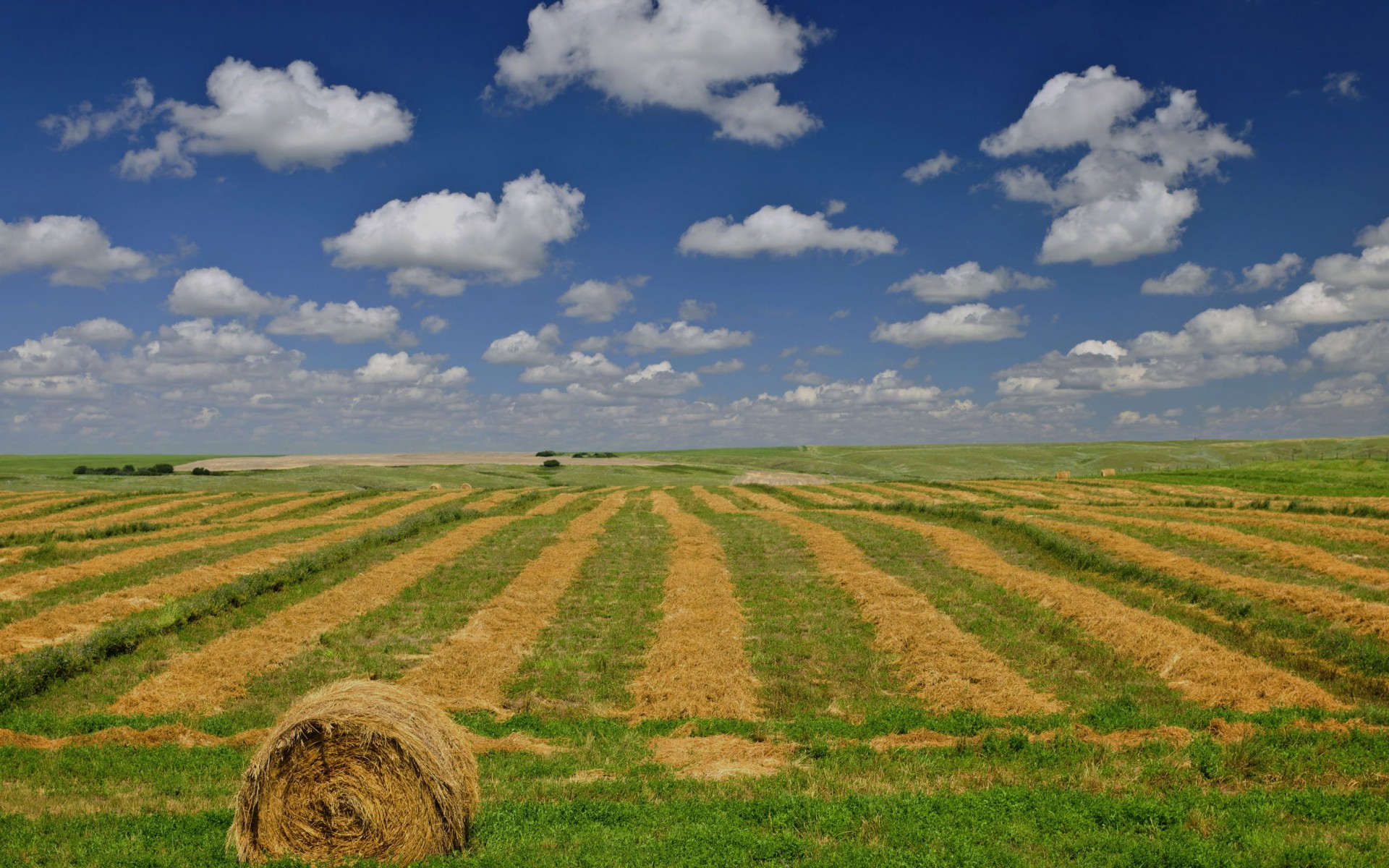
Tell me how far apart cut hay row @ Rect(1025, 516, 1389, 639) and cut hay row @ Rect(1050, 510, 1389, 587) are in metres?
2.17

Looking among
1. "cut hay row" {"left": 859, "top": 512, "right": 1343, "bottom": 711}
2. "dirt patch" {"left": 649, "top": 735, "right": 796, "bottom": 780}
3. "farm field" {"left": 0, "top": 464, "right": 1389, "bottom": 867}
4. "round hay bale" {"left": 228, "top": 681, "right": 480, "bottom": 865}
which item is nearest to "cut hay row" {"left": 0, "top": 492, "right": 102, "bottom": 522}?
"farm field" {"left": 0, "top": 464, "right": 1389, "bottom": 867}

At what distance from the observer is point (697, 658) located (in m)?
18.9

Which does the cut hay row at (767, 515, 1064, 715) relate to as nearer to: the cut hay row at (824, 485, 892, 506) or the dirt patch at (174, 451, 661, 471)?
the cut hay row at (824, 485, 892, 506)

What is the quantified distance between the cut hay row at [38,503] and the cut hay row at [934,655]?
148ft

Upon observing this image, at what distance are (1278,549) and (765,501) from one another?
3570 cm

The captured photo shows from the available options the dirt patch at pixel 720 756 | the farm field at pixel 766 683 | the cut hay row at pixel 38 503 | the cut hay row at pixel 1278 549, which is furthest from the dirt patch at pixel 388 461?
the dirt patch at pixel 720 756

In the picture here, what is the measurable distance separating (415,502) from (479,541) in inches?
869

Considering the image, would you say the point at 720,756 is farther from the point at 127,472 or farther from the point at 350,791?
the point at 127,472

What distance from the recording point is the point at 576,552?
115 feet

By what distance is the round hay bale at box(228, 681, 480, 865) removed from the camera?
34.2 feet

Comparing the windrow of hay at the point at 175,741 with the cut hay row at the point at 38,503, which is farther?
the cut hay row at the point at 38,503

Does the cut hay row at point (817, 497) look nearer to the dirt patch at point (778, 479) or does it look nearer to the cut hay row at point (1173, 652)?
the dirt patch at point (778, 479)

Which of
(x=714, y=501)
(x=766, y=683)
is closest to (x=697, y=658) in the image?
(x=766, y=683)

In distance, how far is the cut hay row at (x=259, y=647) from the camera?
1655cm
